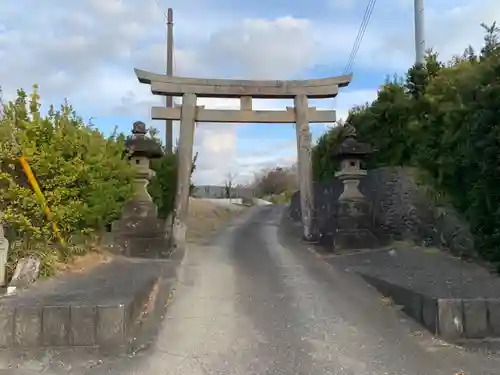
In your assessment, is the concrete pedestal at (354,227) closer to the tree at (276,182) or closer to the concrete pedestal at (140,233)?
the concrete pedestal at (140,233)

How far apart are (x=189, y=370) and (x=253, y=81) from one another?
950cm

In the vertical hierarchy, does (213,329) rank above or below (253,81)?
below

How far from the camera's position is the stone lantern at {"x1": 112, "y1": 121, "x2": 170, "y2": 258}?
10.8 meters

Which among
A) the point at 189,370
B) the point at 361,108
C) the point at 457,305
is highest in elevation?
the point at 361,108

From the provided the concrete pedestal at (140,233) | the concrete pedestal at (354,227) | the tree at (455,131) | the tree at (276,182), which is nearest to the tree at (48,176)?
the concrete pedestal at (140,233)

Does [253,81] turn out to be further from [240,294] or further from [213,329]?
[213,329]

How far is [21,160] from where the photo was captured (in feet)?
24.8

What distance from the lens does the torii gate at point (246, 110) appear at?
12.7 meters

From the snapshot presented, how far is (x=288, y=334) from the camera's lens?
5.53 m

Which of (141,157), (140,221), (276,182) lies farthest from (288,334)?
(276,182)

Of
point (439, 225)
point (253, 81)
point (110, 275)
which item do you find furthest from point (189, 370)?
point (253, 81)

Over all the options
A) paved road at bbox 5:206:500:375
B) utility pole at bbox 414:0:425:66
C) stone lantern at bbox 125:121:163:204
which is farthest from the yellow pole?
utility pole at bbox 414:0:425:66

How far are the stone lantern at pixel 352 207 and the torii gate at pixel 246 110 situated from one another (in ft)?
5.47

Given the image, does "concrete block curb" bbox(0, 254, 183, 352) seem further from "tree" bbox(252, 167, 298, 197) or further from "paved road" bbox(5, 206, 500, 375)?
"tree" bbox(252, 167, 298, 197)
